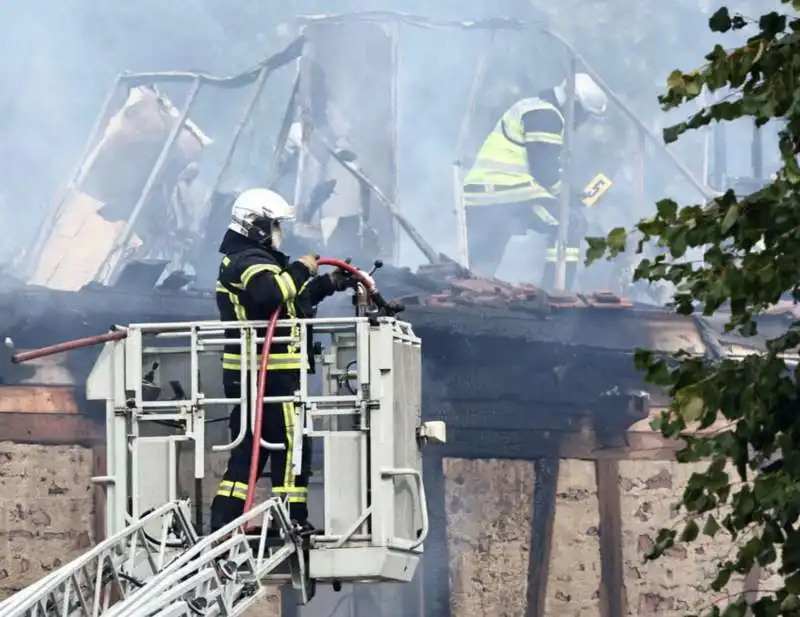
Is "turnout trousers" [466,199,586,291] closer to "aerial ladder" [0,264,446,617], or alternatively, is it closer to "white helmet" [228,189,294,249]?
"white helmet" [228,189,294,249]

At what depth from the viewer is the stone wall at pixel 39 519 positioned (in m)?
14.2

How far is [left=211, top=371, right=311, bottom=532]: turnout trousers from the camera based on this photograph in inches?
276

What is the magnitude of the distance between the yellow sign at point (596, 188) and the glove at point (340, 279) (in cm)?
935

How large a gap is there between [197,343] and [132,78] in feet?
31.5

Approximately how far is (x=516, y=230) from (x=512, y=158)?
0.67 metres

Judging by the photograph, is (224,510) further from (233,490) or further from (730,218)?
(730,218)

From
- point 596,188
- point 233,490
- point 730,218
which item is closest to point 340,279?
point 233,490

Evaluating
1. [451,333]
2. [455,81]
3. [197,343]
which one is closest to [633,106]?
[455,81]

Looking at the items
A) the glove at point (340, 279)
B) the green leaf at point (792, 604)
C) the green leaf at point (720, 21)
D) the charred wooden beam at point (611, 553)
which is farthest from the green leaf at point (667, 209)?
the charred wooden beam at point (611, 553)

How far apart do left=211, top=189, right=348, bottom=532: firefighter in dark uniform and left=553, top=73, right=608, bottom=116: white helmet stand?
9.38 meters

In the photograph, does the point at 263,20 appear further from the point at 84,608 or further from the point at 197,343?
the point at 84,608

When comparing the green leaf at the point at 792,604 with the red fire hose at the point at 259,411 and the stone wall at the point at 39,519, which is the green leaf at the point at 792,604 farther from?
the stone wall at the point at 39,519

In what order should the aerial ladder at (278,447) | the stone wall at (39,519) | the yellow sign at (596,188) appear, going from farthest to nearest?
the yellow sign at (596,188) → the stone wall at (39,519) → the aerial ladder at (278,447)

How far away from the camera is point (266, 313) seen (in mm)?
7199
